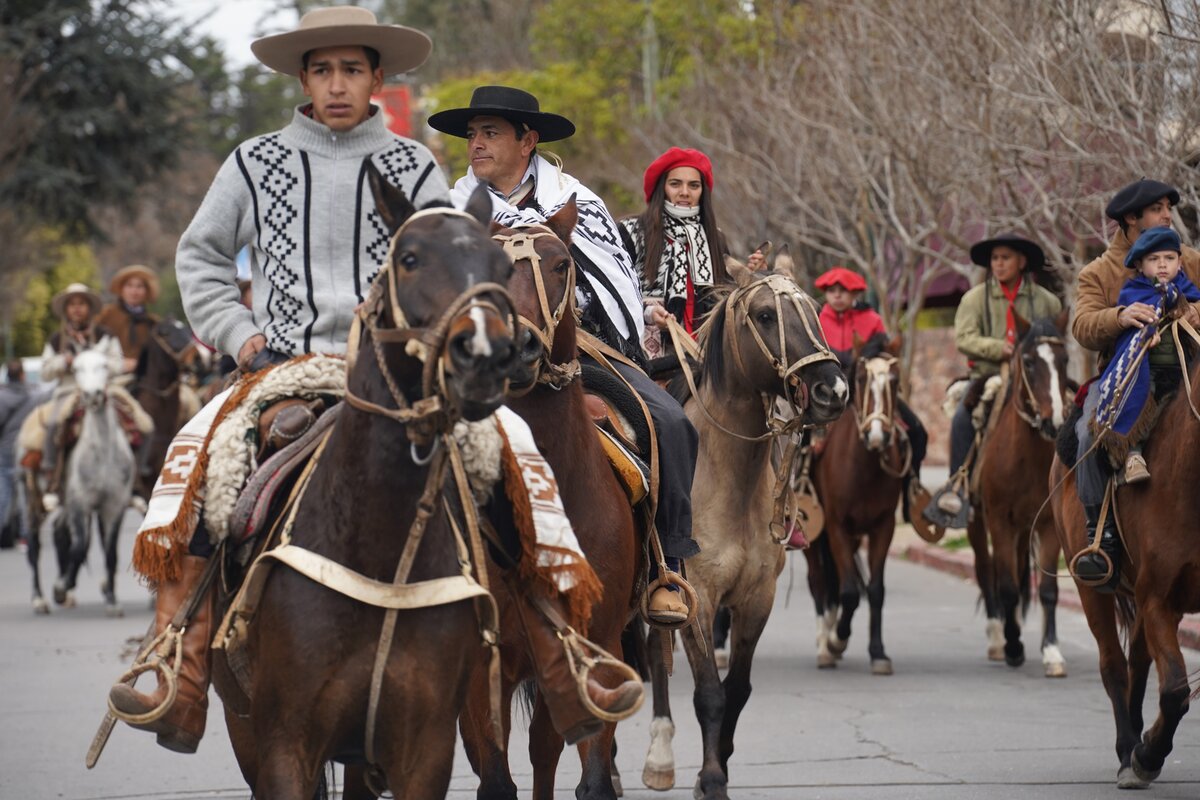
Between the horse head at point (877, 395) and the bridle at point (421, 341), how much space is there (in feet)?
28.8

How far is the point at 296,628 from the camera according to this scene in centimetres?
533

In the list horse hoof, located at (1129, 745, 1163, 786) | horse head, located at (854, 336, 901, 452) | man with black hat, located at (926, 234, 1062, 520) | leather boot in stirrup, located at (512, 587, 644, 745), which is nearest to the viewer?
leather boot in stirrup, located at (512, 587, 644, 745)

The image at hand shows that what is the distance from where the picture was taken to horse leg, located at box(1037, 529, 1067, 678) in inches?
497

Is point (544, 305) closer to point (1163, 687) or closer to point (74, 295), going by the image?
point (1163, 687)

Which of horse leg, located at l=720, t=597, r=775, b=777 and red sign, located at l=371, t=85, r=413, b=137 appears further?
red sign, located at l=371, t=85, r=413, b=137

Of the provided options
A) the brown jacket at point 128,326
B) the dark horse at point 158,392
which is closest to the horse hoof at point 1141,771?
the dark horse at point 158,392

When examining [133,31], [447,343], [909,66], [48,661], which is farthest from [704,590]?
[133,31]

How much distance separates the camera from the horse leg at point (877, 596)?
12844mm

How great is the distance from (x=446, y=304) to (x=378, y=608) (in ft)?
3.13

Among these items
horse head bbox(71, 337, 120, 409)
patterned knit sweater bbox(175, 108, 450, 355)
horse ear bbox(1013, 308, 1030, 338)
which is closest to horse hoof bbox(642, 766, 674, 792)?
patterned knit sweater bbox(175, 108, 450, 355)

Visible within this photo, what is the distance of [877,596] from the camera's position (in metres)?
13.3

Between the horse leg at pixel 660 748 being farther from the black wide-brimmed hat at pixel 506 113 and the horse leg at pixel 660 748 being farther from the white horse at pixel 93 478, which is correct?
the white horse at pixel 93 478

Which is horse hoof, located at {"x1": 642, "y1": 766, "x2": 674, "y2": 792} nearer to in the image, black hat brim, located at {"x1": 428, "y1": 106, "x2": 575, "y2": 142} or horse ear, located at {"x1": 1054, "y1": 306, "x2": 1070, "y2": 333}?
black hat brim, located at {"x1": 428, "y1": 106, "x2": 575, "y2": 142}

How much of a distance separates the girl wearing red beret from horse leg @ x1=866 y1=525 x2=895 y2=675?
3724mm
